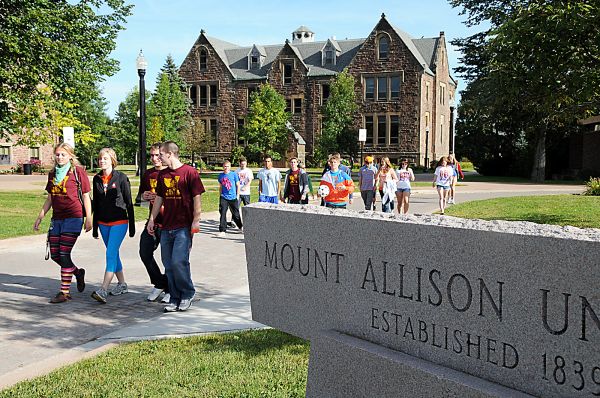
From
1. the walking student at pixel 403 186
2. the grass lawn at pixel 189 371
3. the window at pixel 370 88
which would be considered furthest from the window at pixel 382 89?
the grass lawn at pixel 189 371

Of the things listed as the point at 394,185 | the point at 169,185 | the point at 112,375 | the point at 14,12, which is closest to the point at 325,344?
the point at 112,375

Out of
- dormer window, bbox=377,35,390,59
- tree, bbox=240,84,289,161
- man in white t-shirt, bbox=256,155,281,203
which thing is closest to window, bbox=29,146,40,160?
tree, bbox=240,84,289,161

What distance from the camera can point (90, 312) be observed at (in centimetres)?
710

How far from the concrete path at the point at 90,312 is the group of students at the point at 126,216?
0.27 metres

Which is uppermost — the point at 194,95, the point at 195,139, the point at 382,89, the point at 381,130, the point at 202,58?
the point at 202,58

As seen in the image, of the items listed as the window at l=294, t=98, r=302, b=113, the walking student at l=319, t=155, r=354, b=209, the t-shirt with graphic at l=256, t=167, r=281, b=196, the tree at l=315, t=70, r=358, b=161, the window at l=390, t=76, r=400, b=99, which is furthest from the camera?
the window at l=294, t=98, r=302, b=113

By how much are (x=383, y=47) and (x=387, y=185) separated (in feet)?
144

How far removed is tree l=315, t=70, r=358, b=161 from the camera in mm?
52531

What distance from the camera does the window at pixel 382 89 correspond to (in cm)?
5709

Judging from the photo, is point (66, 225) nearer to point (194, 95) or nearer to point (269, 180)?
point (269, 180)

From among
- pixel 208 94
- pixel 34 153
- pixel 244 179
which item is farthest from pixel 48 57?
pixel 208 94

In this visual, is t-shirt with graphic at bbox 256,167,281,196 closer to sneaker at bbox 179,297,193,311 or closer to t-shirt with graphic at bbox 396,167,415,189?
t-shirt with graphic at bbox 396,167,415,189

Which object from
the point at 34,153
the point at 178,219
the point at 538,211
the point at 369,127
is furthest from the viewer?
the point at 369,127

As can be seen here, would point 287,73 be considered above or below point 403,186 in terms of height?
above
